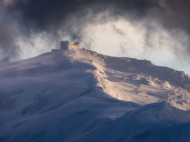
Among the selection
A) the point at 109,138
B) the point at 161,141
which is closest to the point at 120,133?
the point at 109,138

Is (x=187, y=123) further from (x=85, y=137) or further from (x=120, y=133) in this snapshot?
(x=85, y=137)

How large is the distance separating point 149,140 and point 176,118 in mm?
17820

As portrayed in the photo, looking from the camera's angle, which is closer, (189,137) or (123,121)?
(189,137)

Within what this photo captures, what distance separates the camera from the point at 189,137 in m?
179

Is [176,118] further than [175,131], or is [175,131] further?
[176,118]

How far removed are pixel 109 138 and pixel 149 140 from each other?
13.6 metres

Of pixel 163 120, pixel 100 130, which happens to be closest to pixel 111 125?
pixel 100 130

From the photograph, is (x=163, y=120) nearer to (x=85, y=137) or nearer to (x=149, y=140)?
(x=149, y=140)

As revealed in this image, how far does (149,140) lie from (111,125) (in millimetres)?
18577

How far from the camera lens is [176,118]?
198 meters

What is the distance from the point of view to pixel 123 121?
650ft

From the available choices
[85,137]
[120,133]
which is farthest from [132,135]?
[85,137]

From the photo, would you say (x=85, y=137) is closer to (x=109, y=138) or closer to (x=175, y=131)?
(x=109, y=138)

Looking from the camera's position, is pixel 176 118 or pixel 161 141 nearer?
pixel 161 141
